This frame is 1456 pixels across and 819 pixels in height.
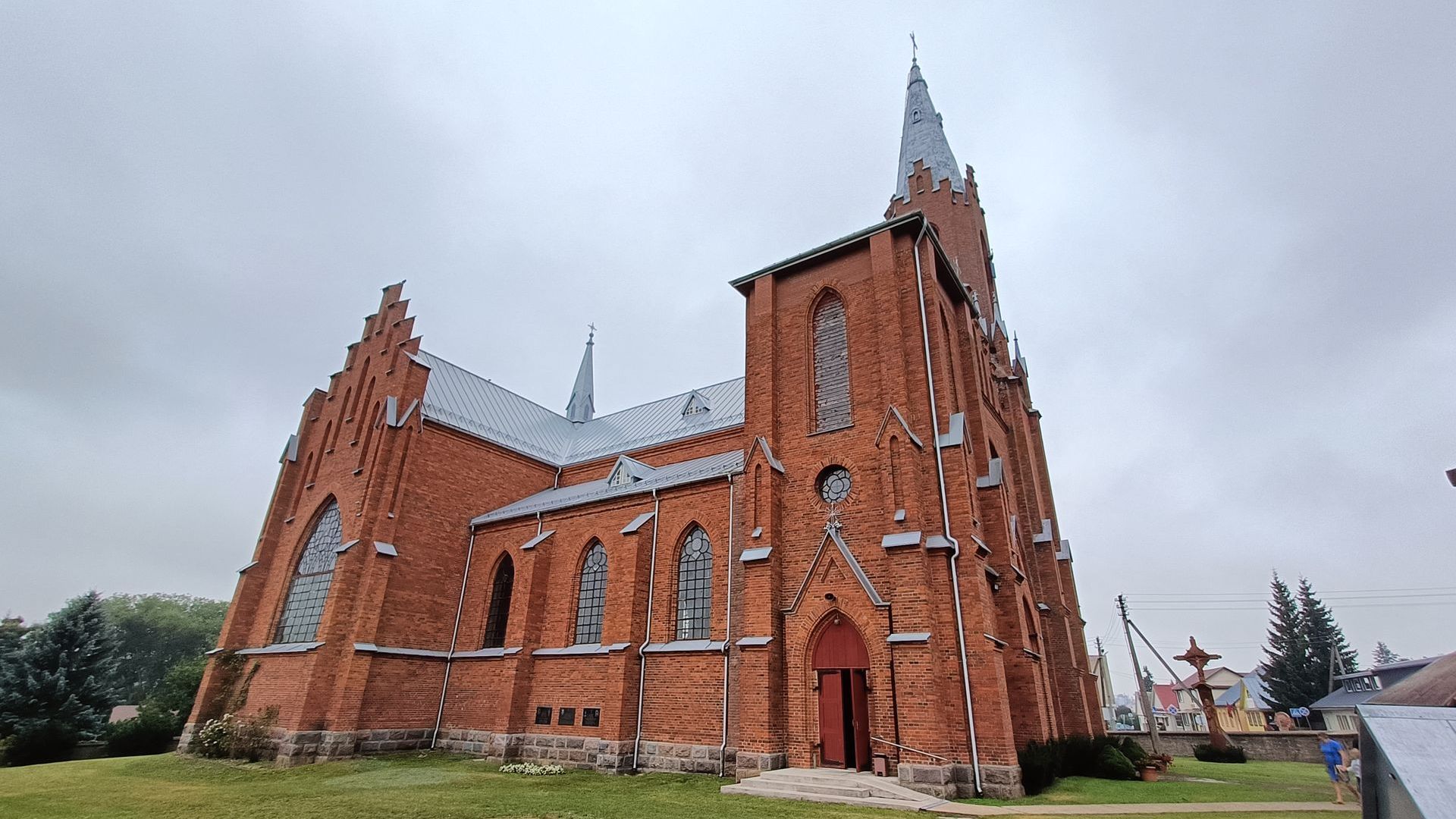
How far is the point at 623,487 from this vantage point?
73.2 feet

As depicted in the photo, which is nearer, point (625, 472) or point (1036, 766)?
point (1036, 766)

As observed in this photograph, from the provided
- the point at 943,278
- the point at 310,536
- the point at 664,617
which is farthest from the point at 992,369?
the point at 310,536

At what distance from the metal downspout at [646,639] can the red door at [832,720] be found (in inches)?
205

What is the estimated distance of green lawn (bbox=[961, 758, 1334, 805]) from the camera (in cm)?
1244

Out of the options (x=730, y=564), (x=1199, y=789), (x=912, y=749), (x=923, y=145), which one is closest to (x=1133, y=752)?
(x=1199, y=789)

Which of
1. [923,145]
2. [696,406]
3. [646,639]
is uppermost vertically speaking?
[923,145]

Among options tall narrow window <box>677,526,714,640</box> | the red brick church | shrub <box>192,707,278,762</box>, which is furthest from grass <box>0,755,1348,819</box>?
tall narrow window <box>677,526,714,640</box>

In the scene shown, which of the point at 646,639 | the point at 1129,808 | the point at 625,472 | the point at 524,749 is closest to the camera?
the point at 1129,808

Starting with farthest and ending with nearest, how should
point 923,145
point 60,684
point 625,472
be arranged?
1. point 923,145
2. point 60,684
3. point 625,472

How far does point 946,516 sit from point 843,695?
4.64 metres

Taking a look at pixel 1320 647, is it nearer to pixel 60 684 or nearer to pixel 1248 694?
pixel 1248 694

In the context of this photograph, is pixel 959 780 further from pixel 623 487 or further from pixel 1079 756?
pixel 623 487

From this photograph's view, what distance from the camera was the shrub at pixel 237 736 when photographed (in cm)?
1977

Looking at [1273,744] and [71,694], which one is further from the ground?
[71,694]
